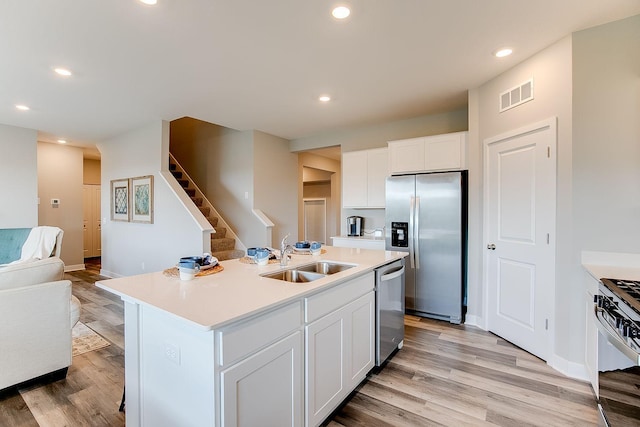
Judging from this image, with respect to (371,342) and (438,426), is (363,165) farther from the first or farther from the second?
(438,426)

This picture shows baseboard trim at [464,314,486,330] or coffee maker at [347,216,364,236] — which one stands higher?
coffee maker at [347,216,364,236]

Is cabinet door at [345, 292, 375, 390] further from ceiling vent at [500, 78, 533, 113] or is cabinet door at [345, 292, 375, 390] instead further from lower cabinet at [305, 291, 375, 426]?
ceiling vent at [500, 78, 533, 113]

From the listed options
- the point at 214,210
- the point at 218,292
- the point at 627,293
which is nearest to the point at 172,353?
the point at 218,292

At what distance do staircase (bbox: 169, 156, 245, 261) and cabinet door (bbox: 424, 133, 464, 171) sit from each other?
3249 millimetres

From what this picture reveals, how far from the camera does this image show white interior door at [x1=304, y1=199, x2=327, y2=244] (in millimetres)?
8680

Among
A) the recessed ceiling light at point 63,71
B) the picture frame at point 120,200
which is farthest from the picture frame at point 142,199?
the recessed ceiling light at point 63,71

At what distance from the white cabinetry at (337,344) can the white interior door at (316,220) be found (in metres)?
6.26

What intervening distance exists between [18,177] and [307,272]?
229 inches

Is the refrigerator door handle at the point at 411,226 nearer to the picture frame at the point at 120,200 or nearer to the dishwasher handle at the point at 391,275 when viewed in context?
the dishwasher handle at the point at 391,275

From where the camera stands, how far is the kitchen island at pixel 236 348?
3.99 feet

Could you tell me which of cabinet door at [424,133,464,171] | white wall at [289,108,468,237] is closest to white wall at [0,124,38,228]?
white wall at [289,108,468,237]

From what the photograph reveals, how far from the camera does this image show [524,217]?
9.19 ft

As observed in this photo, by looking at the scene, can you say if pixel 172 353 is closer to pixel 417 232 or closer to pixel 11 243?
pixel 417 232

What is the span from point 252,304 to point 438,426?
4.76 ft
